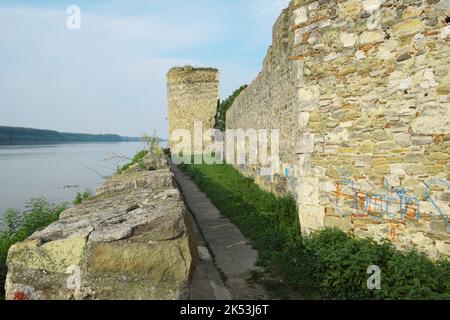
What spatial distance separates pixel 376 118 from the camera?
14.9ft

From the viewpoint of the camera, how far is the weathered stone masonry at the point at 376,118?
13.4ft

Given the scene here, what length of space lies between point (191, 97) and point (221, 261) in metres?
19.5

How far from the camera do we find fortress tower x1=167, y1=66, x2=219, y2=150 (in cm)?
2350

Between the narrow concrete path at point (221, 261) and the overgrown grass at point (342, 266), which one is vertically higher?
the overgrown grass at point (342, 266)

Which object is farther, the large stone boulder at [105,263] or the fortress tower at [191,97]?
the fortress tower at [191,97]

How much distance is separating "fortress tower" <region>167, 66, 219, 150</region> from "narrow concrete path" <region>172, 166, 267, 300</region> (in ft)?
53.0

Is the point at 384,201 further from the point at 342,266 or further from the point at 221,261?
the point at 221,261

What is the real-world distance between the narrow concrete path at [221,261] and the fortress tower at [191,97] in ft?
53.0

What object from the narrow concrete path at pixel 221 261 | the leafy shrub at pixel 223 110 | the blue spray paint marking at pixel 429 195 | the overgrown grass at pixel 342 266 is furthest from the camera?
the leafy shrub at pixel 223 110

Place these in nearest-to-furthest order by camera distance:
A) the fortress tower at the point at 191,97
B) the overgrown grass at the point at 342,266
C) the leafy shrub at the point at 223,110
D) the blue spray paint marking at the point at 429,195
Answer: the overgrown grass at the point at 342,266 → the blue spray paint marking at the point at 429,195 → the fortress tower at the point at 191,97 → the leafy shrub at the point at 223,110

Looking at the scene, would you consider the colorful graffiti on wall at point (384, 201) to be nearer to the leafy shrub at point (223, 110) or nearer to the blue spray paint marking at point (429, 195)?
the blue spray paint marking at point (429, 195)

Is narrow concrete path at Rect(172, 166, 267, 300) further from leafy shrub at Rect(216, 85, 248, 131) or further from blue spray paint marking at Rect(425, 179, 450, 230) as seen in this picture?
leafy shrub at Rect(216, 85, 248, 131)

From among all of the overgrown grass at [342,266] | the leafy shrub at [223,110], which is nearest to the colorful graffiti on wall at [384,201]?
the overgrown grass at [342,266]
